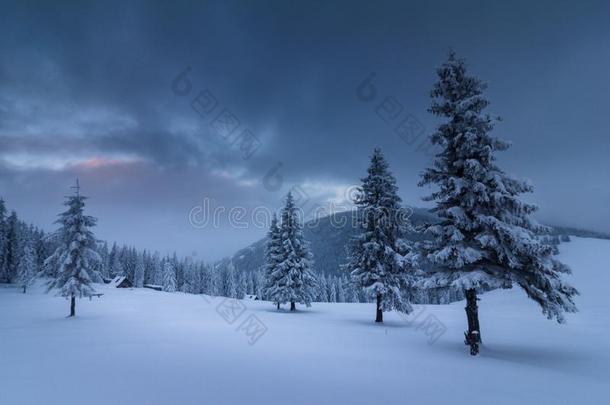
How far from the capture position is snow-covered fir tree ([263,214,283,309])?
35625 millimetres

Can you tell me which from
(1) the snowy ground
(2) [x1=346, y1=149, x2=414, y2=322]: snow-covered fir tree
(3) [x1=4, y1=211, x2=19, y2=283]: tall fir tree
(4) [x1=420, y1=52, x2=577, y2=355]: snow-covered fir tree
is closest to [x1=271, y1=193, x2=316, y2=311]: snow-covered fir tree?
(2) [x1=346, y1=149, x2=414, y2=322]: snow-covered fir tree

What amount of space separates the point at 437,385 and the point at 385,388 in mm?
1650

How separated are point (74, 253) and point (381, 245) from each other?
2759 cm

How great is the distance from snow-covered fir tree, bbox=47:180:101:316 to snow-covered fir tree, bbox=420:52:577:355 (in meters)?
29.3

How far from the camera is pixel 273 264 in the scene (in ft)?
123

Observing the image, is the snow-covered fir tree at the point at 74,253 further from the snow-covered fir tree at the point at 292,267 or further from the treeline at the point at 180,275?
the treeline at the point at 180,275

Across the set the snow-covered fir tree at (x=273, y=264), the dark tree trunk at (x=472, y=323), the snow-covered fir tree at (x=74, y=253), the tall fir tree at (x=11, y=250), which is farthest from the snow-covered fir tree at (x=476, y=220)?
the tall fir tree at (x=11, y=250)

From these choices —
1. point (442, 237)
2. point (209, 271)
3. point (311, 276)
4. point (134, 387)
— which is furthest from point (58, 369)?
point (209, 271)

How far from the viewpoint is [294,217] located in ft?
125

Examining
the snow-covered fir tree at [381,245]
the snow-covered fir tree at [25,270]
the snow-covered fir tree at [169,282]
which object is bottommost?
the snow-covered fir tree at [169,282]

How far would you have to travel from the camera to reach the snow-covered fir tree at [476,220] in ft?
41.8

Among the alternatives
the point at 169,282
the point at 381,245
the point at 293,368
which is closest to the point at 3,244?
the point at 169,282

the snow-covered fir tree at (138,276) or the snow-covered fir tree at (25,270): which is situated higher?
the snow-covered fir tree at (25,270)

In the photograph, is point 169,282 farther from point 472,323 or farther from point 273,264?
point 472,323
